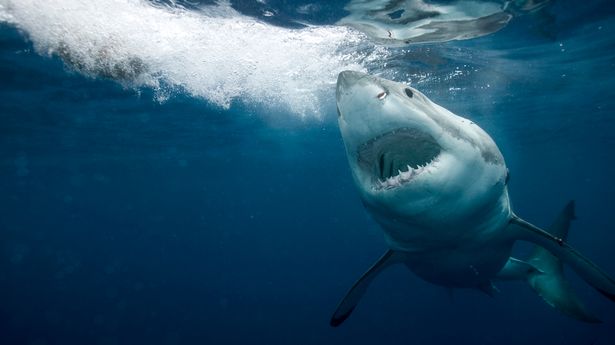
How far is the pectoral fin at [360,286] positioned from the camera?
5.71 metres

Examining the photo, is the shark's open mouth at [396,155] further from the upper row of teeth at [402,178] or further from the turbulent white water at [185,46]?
the turbulent white water at [185,46]

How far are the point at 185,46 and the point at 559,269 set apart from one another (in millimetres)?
10674

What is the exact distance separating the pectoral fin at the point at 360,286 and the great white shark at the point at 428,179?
17 centimetres

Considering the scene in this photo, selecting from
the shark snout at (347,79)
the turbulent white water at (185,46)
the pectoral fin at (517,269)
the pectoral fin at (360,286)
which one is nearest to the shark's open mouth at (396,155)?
the shark snout at (347,79)

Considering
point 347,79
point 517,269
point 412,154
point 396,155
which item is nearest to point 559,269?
point 517,269

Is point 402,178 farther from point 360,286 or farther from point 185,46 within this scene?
point 185,46

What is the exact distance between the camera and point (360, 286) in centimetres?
593

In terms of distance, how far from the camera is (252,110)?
20812 millimetres

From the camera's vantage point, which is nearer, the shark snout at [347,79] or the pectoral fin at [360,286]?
the shark snout at [347,79]

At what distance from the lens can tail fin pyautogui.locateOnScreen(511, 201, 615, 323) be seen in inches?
178

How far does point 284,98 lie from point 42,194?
180 ft

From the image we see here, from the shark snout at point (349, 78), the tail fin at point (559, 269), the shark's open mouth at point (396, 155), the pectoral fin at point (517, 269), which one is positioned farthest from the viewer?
the pectoral fin at point (517, 269)

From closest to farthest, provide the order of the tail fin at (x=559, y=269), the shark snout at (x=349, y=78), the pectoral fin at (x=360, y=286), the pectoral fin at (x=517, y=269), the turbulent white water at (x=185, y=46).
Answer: the shark snout at (x=349, y=78) → the tail fin at (x=559, y=269) → the pectoral fin at (x=360, y=286) → the pectoral fin at (x=517, y=269) → the turbulent white water at (x=185, y=46)

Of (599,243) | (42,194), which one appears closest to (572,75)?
(599,243)
